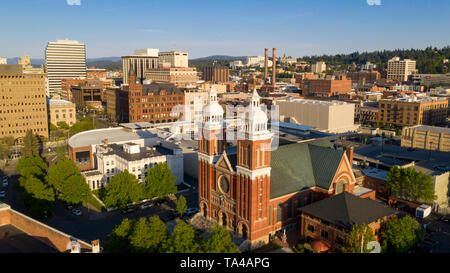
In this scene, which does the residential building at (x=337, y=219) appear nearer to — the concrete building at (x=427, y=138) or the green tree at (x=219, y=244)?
the green tree at (x=219, y=244)

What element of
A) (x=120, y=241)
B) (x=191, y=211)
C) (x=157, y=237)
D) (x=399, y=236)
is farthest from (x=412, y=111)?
(x=120, y=241)

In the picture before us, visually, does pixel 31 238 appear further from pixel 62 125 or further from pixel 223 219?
pixel 62 125

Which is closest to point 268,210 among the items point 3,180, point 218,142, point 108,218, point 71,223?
point 218,142

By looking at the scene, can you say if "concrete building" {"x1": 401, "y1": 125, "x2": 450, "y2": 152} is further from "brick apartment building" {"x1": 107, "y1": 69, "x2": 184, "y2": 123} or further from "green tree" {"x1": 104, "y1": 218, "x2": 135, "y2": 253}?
"green tree" {"x1": 104, "y1": 218, "x2": 135, "y2": 253}

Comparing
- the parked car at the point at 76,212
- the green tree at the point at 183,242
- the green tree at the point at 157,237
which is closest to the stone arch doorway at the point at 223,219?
the green tree at the point at 157,237

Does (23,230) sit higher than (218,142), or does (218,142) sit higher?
(218,142)
